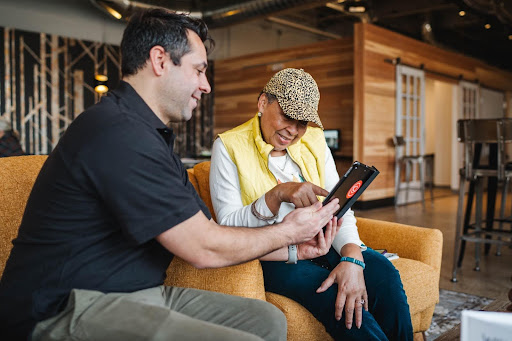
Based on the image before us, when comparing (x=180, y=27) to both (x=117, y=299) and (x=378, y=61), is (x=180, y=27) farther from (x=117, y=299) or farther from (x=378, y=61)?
(x=378, y=61)

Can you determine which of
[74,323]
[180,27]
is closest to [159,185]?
[74,323]

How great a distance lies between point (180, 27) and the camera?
4.28 ft

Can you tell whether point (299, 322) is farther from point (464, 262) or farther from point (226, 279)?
point (464, 262)

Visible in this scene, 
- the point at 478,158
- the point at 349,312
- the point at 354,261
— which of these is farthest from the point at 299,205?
the point at 478,158

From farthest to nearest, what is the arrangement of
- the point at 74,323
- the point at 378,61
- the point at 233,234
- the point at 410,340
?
the point at 378,61, the point at 410,340, the point at 233,234, the point at 74,323

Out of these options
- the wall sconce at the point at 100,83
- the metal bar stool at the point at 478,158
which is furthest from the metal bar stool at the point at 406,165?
the wall sconce at the point at 100,83

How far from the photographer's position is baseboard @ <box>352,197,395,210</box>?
7.50 meters

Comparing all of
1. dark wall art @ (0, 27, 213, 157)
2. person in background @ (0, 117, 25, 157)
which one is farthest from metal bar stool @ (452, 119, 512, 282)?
dark wall art @ (0, 27, 213, 157)

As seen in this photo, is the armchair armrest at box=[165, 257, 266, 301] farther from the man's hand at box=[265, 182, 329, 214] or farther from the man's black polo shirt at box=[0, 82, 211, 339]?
the man's black polo shirt at box=[0, 82, 211, 339]

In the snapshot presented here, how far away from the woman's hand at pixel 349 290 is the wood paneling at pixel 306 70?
6.61 m

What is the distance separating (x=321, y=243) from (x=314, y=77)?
7.26 m

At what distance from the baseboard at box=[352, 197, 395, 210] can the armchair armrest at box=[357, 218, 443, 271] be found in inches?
206

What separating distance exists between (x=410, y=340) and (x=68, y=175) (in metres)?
1.26

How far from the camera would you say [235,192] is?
1824 mm
